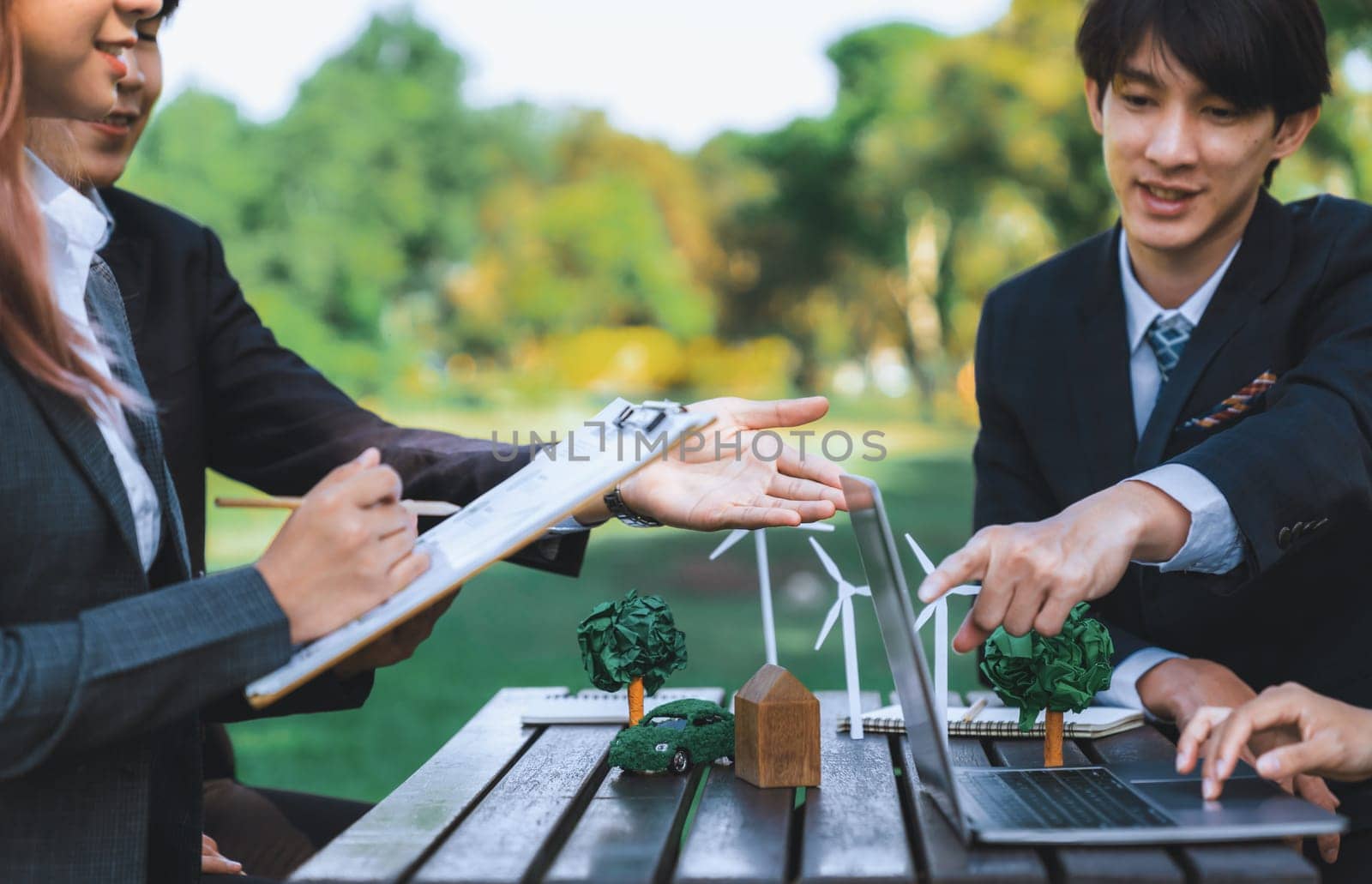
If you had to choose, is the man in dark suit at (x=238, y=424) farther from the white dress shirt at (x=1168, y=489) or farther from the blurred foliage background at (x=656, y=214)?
the blurred foliage background at (x=656, y=214)

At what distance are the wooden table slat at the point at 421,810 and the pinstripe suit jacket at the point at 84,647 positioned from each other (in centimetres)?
26

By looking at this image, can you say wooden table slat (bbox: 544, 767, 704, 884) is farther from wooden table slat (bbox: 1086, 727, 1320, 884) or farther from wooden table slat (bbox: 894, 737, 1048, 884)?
wooden table slat (bbox: 1086, 727, 1320, 884)

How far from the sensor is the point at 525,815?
193cm

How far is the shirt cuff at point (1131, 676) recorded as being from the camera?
2674 mm

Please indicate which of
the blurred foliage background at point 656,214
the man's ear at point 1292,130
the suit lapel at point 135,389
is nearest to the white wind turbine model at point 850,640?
the suit lapel at point 135,389

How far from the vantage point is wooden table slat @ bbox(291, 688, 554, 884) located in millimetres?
1700

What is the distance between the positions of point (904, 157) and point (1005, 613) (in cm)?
2050

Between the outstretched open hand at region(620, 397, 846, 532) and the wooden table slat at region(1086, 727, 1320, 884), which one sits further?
the outstretched open hand at region(620, 397, 846, 532)

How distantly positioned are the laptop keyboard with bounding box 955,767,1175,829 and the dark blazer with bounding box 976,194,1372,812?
62cm

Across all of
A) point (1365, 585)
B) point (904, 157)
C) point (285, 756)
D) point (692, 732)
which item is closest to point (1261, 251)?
point (1365, 585)

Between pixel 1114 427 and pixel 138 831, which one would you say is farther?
pixel 1114 427

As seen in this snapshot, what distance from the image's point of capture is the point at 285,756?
665cm

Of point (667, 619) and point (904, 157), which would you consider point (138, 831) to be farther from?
point (904, 157)

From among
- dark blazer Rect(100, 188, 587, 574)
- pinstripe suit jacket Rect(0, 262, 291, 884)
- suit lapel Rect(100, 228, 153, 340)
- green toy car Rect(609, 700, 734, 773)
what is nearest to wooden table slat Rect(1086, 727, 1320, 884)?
green toy car Rect(609, 700, 734, 773)
